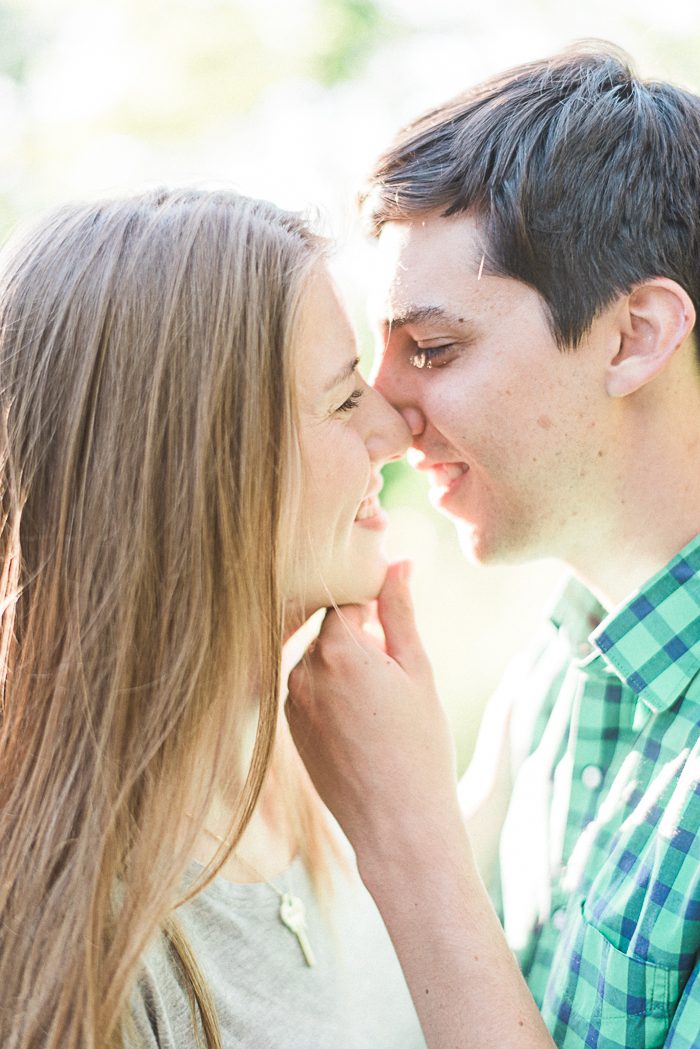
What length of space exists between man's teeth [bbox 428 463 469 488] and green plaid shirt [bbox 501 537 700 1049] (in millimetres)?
480

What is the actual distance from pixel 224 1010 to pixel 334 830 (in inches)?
25.4

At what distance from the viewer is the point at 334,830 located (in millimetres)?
2238

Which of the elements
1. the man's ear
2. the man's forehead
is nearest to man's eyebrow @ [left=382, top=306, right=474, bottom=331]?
the man's forehead

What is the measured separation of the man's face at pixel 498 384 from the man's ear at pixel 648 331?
0.04 metres

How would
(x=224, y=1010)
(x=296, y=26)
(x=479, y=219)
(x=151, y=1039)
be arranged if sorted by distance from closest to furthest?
(x=151, y=1039), (x=224, y=1010), (x=479, y=219), (x=296, y=26)

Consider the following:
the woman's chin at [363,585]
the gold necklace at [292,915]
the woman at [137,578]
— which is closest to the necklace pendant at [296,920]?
the gold necklace at [292,915]

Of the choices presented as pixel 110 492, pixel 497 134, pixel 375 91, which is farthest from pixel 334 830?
pixel 375 91

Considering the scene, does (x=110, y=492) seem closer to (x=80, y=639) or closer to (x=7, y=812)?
(x=80, y=639)

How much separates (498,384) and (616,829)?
1.04 metres

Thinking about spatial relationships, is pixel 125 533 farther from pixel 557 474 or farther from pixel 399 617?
pixel 557 474

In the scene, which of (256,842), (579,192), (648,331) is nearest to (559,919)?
(256,842)

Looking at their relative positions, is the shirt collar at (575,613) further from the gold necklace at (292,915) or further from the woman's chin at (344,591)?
the gold necklace at (292,915)

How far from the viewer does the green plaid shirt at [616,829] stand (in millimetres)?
1653

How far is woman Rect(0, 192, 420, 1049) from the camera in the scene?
147cm
